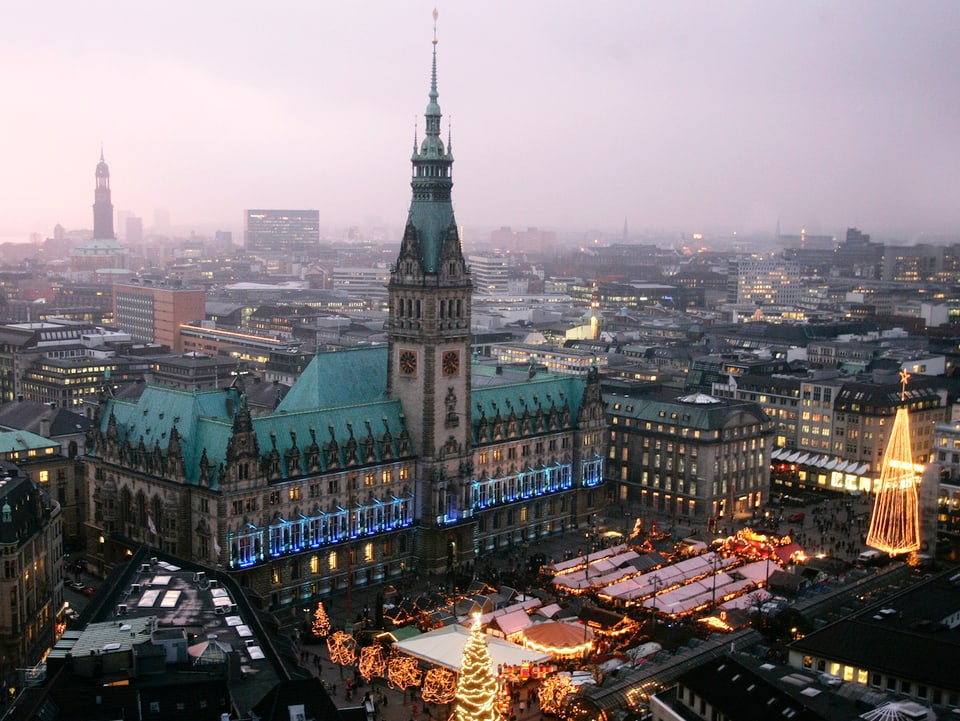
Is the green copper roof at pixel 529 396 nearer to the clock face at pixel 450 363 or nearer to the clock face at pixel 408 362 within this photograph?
the clock face at pixel 450 363

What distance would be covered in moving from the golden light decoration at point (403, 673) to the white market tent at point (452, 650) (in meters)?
1.27

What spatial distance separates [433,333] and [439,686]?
176 ft

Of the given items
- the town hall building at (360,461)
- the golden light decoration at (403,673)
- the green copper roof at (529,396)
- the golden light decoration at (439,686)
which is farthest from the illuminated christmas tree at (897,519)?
the golden light decoration at (403,673)

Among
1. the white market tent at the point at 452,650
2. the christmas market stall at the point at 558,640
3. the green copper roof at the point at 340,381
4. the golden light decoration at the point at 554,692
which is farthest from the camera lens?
the green copper roof at the point at 340,381

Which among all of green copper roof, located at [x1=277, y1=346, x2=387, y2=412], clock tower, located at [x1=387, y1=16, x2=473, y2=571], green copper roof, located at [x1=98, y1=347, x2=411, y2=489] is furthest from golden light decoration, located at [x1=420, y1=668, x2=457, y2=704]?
green copper roof, located at [x1=277, y1=346, x2=387, y2=412]

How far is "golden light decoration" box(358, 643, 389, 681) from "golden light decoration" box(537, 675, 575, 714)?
50.7ft

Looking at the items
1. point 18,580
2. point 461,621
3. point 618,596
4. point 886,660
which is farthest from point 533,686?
point 18,580

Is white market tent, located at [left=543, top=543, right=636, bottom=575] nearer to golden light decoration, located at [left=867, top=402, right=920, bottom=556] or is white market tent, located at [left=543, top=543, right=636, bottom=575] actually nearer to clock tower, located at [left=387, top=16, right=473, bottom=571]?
clock tower, located at [left=387, top=16, right=473, bottom=571]

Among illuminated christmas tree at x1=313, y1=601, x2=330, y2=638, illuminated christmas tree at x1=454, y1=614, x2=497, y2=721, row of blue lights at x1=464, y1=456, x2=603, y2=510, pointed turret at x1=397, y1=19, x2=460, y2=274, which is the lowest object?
illuminated christmas tree at x1=313, y1=601, x2=330, y2=638

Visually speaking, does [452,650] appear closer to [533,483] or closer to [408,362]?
[408,362]

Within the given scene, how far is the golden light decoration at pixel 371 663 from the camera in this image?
109 m

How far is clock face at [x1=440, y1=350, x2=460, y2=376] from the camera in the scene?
149875mm

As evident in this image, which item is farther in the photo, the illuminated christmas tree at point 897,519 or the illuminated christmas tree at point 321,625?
the illuminated christmas tree at point 897,519

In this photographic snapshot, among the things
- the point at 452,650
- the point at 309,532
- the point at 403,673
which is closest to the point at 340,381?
the point at 309,532
